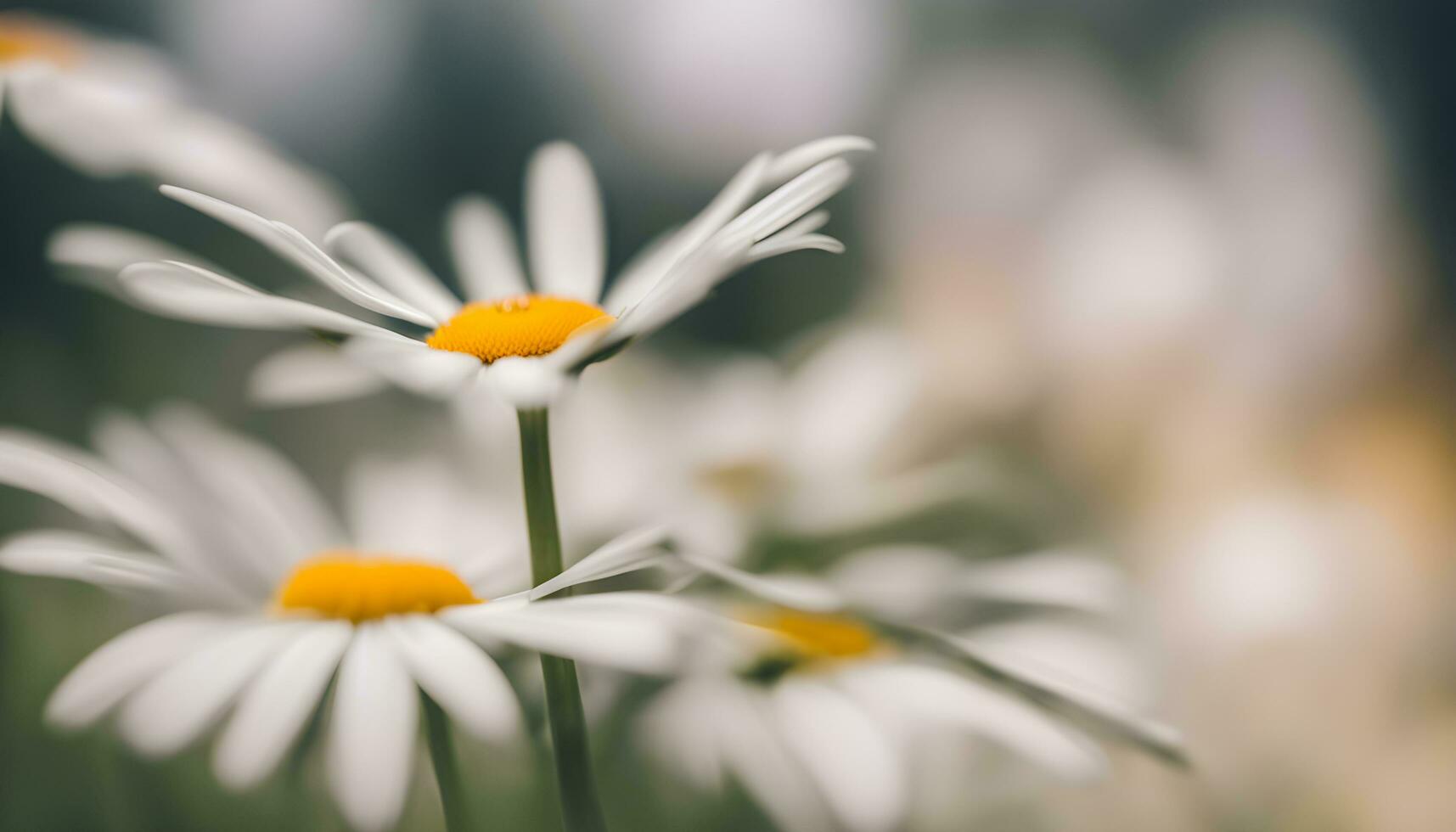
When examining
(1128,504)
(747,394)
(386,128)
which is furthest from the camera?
(386,128)

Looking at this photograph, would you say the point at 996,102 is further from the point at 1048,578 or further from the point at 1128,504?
the point at 1048,578

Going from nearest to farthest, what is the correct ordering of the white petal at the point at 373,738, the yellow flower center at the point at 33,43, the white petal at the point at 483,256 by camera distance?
the white petal at the point at 373,738 < the white petal at the point at 483,256 < the yellow flower center at the point at 33,43

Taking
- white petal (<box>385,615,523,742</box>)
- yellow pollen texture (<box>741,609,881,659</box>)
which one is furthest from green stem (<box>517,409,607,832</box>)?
yellow pollen texture (<box>741,609,881,659</box>)

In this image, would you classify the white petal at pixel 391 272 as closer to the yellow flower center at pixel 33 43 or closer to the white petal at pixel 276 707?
the white petal at pixel 276 707

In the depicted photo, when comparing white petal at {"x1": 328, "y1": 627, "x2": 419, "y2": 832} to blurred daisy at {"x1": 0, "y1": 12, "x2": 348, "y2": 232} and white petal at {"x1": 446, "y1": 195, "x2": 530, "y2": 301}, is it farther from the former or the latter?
blurred daisy at {"x1": 0, "y1": 12, "x2": 348, "y2": 232}

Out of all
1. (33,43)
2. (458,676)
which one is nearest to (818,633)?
(458,676)

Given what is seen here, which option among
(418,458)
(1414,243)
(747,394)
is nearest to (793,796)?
(747,394)

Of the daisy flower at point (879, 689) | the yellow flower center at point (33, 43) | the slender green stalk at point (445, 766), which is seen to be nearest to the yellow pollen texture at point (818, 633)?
the daisy flower at point (879, 689)
